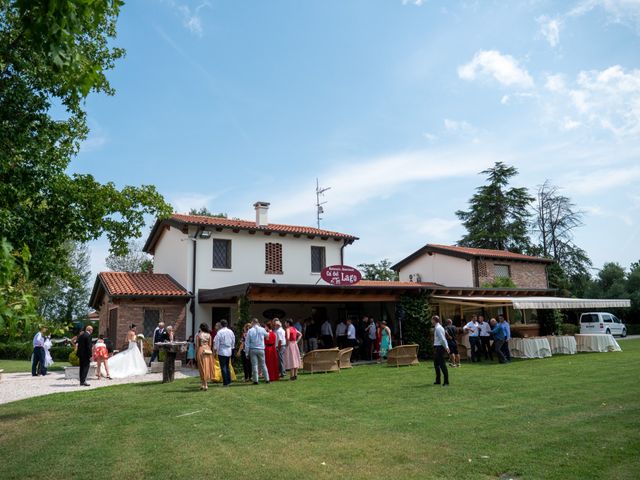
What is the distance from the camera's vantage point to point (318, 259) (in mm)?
23562

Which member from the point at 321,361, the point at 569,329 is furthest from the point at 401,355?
the point at 569,329

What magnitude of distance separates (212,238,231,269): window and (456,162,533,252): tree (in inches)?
1127

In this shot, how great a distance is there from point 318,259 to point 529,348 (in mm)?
10132

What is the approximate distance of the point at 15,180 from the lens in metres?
12.8

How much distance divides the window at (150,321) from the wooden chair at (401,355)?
30.5 feet

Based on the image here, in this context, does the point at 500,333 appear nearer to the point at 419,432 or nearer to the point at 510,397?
the point at 510,397

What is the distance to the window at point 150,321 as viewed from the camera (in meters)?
18.8

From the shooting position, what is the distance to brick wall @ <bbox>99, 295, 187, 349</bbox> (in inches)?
719

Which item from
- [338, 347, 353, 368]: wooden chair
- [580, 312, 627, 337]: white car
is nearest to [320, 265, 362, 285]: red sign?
[338, 347, 353, 368]: wooden chair

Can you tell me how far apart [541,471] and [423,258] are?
90.3 ft

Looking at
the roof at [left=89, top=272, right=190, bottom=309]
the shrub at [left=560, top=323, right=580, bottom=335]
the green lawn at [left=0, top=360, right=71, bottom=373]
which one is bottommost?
the green lawn at [left=0, top=360, right=71, bottom=373]

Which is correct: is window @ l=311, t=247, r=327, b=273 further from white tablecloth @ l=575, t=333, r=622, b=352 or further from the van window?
the van window

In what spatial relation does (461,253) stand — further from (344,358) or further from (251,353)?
(251,353)

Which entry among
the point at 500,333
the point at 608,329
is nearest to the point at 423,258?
the point at 608,329
